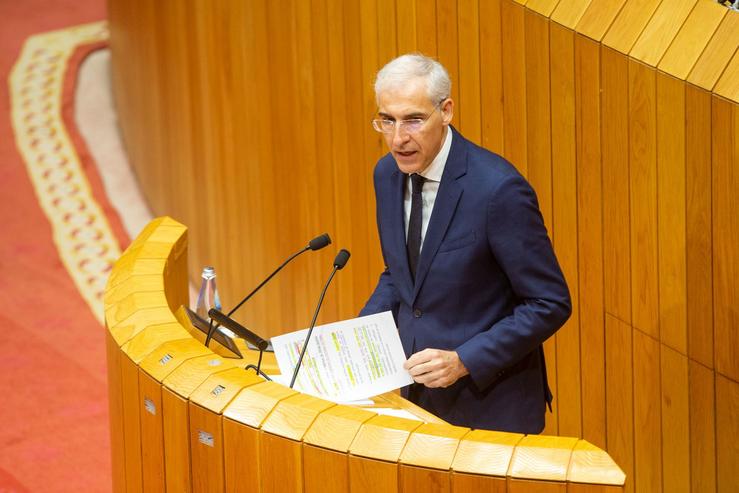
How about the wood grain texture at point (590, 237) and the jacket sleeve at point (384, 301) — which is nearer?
the jacket sleeve at point (384, 301)

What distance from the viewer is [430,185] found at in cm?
285

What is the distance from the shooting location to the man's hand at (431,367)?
2.60m

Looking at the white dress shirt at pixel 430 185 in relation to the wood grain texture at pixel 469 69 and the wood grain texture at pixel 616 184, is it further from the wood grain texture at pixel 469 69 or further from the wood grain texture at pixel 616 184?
the wood grain texture at pixel 469 69

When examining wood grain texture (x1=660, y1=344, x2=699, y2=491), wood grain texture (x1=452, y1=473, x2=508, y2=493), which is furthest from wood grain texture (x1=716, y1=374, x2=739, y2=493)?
wood grain texture (x1=452, y1=473, x2=508, y2=493)

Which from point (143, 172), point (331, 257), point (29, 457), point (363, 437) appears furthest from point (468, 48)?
point (143, 172)

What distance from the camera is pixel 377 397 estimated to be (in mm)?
2662

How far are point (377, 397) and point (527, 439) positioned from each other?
27.6 inches

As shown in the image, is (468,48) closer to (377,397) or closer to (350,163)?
(350,163)

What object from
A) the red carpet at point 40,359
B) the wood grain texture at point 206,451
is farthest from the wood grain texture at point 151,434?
the red carpet at point 40,359

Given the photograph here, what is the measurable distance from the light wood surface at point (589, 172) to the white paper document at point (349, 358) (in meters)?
0.32

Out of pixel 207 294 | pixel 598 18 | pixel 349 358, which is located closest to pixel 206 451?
pixel 349 358

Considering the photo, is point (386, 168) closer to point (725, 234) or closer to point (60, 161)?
point (725, 234)

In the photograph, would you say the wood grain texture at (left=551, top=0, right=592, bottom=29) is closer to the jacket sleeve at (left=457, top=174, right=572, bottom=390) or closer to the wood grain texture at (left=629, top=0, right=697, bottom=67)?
the wood grain texture at (left=629, top=0, right=697, bottom=67)

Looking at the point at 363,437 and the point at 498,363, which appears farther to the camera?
the point at 498,363
